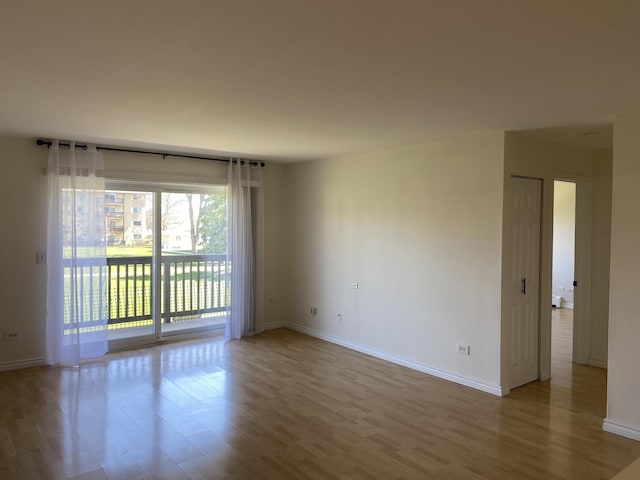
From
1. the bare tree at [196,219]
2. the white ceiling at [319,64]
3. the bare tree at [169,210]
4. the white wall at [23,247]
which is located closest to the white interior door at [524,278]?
the white ceiling at [319,64]

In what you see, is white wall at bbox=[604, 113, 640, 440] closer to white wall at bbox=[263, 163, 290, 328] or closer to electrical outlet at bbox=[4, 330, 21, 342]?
white wall at bbox=[263, 163, 290, 328]

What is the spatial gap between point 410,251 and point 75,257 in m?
3.63

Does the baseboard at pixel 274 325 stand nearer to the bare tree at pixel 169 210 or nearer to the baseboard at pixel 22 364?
the bare tree at pixel 169 210

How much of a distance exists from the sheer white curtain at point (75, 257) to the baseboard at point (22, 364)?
0.47 ft

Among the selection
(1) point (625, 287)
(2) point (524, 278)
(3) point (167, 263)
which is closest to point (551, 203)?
(2) point (524, 278)

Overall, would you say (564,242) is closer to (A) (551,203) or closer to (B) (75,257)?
(A) (551,203)

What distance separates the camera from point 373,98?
309 centimetres

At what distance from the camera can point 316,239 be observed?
6.41 m

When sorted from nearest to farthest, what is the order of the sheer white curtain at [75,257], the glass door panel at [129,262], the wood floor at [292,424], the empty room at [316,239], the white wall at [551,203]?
1. the empty room at [316,239]
2. the wood floor at [292,424]
3. the white wall at [551,203]
4. the sheer white curtain at [75,257]
5. the glass door panel at [129,262]

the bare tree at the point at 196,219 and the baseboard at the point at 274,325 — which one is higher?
the bare tree at the point at 196,219

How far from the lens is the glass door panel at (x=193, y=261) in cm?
613

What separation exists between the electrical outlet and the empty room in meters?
0.04

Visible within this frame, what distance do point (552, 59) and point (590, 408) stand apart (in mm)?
3112

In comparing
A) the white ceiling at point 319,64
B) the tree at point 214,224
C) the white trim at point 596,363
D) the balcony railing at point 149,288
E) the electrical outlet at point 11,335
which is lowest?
the white trim at point 596,363
